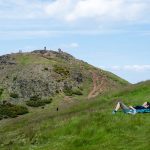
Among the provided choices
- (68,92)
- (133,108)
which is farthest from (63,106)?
(68,92)

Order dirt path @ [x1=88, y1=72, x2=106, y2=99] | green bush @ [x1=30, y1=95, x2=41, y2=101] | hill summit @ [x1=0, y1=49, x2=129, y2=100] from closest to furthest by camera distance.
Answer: green bush @ [x1=30, y1=95, x2=41, y2=101] < dirt path @ [x1=88, y1=72, x2=106, y2=99] < hill summit @ [x1=0, y1=49, x2=129, y2=100]

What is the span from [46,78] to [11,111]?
2313cm

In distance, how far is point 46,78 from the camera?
101 m

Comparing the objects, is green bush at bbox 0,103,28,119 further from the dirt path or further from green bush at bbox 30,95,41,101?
the dirt path

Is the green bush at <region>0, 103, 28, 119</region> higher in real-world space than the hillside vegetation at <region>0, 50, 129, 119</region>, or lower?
lower

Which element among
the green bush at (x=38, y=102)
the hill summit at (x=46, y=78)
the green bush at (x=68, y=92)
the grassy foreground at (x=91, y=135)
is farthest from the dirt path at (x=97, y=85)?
the grassy foreground at (x=91, y=135)

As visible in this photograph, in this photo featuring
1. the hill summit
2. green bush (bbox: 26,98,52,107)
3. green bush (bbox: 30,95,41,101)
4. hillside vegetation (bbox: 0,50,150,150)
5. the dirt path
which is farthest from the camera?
the hill summit

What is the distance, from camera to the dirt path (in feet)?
314

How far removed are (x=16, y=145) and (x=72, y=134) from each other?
512 cm

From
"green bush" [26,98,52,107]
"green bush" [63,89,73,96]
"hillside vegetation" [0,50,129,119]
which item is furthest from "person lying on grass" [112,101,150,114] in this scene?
"green bush" [63,89,73,96]

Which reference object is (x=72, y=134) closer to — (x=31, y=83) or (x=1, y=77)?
(x=31, y=83)

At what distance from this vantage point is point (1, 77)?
105375mm

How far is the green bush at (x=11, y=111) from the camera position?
78300 mm

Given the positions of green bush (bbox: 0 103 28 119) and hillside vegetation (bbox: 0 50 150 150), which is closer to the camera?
hillside vegetation (bbox: 0 50 150 150)
